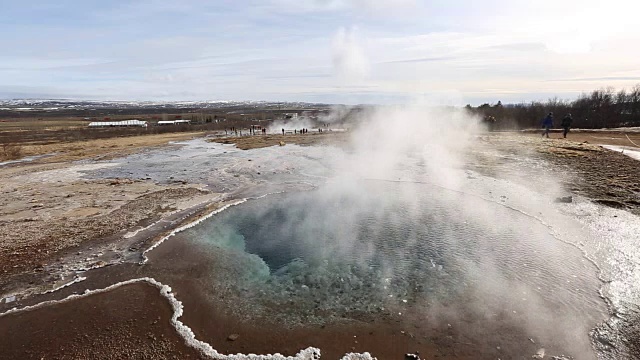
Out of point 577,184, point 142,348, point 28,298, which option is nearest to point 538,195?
point 577,184

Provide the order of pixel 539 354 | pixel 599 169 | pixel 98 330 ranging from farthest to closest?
pixel 599 169
pixel 98 330
pixel 539 354

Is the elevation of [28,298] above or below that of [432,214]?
below

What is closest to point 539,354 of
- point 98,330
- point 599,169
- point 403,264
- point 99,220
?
point 403,264

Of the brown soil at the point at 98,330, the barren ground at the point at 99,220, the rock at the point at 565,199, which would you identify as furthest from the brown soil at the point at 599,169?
the brown soil at the point at 98,330

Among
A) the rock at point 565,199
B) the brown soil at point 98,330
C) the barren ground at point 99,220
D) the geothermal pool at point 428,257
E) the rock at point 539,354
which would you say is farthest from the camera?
the rock at point 565,199

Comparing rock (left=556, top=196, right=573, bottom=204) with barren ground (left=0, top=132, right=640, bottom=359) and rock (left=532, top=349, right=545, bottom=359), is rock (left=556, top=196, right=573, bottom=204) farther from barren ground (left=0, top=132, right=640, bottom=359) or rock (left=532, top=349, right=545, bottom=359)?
rock (left=532, top=349, right=545, bottom=359)

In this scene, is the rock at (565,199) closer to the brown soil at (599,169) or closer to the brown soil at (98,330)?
the brown soil at (599,169)

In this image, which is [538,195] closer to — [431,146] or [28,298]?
[431,146]

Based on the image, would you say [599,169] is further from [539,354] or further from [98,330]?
[98,330]

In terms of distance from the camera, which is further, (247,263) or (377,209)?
(377,209)
